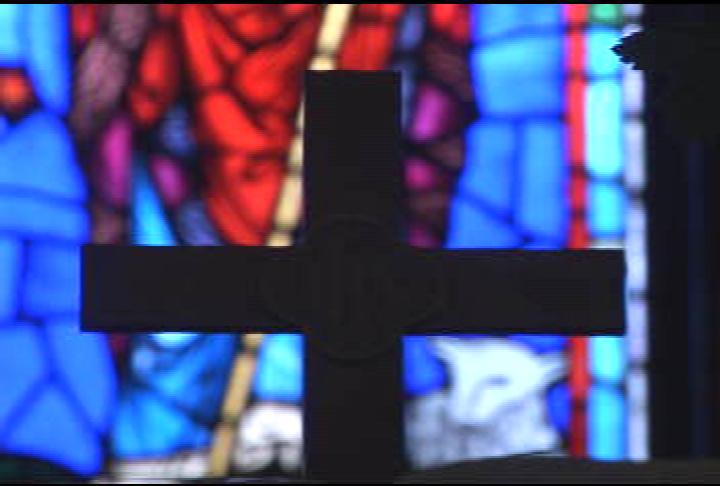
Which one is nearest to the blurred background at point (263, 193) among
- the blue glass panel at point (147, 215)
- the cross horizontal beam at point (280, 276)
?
the blue glass panel at point (147, 215)

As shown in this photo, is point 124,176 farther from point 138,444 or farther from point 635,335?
point 635,335

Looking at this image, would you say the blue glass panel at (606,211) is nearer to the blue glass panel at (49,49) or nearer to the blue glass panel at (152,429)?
the blue glass panel at (152,429)

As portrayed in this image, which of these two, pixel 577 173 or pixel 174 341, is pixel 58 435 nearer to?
pixel 174 341

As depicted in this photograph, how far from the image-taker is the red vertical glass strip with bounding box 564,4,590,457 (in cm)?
557

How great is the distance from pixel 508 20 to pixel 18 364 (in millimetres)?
1942

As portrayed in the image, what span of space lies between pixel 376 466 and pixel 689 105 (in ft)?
3.44

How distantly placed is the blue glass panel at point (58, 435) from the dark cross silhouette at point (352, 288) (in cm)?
237

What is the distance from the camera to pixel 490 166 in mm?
5703

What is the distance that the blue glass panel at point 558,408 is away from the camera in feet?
18.2

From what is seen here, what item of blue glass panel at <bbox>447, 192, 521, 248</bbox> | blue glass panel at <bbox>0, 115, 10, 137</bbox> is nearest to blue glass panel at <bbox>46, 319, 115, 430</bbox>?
blue glass panel at <bbox>0, 115, 10, 137</bbox>

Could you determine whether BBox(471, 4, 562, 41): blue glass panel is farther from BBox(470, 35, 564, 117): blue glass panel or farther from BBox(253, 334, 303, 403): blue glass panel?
BBox(253, 334, 303, 403): blue glass panel

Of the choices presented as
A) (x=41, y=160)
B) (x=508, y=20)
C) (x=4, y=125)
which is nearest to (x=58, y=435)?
(x=41, y=160)

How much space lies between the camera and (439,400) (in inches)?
216

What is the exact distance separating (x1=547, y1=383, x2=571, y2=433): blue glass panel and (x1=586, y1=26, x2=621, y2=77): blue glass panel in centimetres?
105
